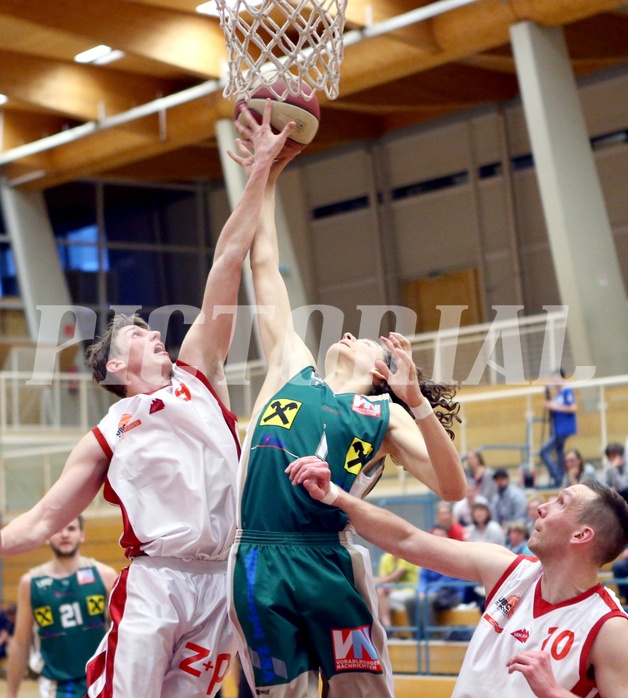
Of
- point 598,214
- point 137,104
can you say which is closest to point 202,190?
point 137,104

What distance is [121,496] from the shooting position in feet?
13.3

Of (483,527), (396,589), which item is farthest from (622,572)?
(396,589)

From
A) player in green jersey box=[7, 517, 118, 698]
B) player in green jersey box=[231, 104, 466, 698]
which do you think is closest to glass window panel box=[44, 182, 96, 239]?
player in green jersey box=[7, 517, 118, 698]

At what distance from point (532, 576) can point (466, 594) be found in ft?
20.2

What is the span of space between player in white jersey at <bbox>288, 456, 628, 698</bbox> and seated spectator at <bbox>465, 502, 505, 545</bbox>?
5885 millimetres

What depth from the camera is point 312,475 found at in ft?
11.9

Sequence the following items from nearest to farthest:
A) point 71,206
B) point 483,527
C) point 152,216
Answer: point 483,527 < point 71,206 < point 152,216

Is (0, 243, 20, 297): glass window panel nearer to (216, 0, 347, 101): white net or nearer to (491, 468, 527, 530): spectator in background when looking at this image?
(491, 468, 527, 530): spectator in background

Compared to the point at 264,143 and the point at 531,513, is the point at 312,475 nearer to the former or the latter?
the point at 264,143

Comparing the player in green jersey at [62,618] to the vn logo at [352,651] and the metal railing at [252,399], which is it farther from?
the metal railing at [252,399]

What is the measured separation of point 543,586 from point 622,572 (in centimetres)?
539

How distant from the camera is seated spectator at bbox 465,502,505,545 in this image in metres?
9.66

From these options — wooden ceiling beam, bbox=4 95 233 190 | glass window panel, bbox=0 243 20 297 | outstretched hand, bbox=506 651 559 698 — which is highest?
wooden ceiling beam, bbox=4 95 233 190

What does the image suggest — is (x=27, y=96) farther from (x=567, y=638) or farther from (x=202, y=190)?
(x=567, y=638)
